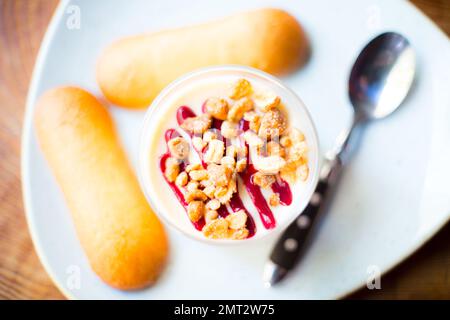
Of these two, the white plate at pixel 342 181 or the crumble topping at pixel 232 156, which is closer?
the crumble topping at pixel 232 156

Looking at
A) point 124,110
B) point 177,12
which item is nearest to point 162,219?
point 124,110

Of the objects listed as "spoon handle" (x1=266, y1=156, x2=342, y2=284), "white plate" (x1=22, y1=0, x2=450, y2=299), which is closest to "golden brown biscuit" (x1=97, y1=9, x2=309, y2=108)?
"white plate" (x1=22, y1=0, x2=450, y2=299)

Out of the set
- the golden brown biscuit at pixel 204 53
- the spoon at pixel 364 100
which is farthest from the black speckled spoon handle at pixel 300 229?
the golden brown biscuit at pixel 204 53

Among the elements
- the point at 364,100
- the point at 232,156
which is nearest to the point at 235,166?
the point at 232,156

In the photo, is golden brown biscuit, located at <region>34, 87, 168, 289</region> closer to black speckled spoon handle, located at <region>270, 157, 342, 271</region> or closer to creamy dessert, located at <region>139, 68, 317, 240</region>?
creamy dessert, located at <region>139, 68, 317, 240</region>

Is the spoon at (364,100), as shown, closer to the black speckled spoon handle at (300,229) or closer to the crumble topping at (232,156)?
the black speckled spoon handle at (300,229)

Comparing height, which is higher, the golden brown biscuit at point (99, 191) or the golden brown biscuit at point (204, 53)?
the golden brown biscuit at point (204, 53)

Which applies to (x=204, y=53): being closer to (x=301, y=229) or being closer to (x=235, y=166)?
(x=235, y=166)
